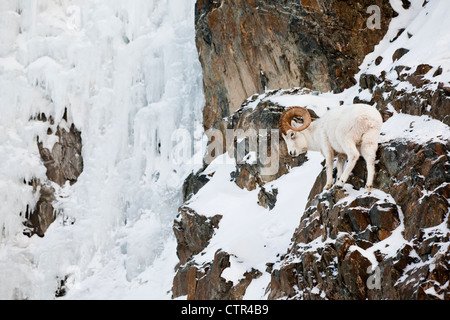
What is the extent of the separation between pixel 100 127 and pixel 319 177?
1749 centimetres

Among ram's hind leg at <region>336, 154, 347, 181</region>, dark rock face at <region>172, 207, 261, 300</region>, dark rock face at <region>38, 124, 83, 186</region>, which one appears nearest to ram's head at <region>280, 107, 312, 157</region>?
ram's hind leg at <region>336, 154, 347, 181</region>

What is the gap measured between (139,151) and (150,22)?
5936 mm

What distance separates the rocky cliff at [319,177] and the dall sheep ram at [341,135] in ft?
1.04

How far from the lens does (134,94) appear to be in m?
27.8

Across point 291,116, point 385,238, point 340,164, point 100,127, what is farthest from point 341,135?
point 100,127

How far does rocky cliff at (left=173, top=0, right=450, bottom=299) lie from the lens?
978 cm

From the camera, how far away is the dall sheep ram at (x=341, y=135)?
34.7ft

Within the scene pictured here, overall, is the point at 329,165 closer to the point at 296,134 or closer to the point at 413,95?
the point at 296,134

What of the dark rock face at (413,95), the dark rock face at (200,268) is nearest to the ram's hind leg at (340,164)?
the dark rock face at (413,95)

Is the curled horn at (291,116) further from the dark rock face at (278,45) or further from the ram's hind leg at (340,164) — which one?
the dark rock face at (278,45)

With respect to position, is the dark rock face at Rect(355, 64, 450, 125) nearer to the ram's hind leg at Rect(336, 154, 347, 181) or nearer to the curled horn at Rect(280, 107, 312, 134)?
the ram's hind leg at Rect(336, 154, 347, 181)

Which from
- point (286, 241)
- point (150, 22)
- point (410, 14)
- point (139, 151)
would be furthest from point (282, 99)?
point (150, 22)
